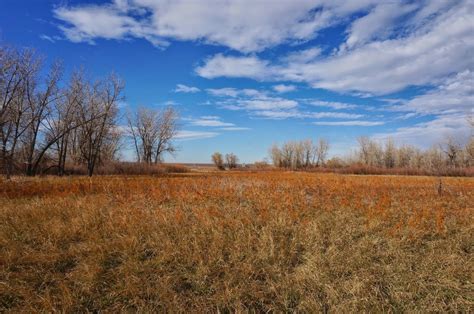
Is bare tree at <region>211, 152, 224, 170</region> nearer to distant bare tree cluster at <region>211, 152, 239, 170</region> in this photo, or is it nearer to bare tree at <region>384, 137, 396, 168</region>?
distant bare tree cluster at <region>211, 152, 239, 170</region>

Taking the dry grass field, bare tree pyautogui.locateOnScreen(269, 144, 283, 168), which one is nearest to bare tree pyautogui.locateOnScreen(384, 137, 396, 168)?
bare tree pyautogui.locateOnScreen(269, 144, 283, 168)

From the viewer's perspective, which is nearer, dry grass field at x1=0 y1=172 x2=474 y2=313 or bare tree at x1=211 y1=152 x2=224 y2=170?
dry grass field at x1=0 y1=172 x2=474 y2=313

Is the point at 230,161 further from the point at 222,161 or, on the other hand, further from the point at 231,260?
the point at 231,260

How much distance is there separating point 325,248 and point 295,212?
2146mm

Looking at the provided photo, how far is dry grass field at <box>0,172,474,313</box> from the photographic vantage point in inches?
162

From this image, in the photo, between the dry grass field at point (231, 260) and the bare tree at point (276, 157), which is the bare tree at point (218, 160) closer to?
the bare tree at point (276, 157)

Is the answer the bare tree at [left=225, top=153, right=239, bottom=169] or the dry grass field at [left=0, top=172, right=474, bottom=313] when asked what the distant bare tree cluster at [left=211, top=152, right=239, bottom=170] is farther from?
the dry grass field at [left=0, top=172, right=474, bottom=313]

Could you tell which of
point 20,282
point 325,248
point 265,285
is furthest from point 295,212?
point 20,282

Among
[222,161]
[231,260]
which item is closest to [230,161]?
[222,161]

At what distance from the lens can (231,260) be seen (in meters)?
5.19

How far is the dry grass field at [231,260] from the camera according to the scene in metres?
4.11

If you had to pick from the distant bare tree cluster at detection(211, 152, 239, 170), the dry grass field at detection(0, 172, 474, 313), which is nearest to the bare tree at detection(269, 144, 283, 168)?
the distant bare tree cluster at detection(211, 152, 239, 170)

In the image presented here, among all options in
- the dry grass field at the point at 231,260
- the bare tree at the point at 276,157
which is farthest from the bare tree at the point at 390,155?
the dry grass field at the point at 231,260

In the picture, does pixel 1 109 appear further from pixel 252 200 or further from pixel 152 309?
pixel 152 309
